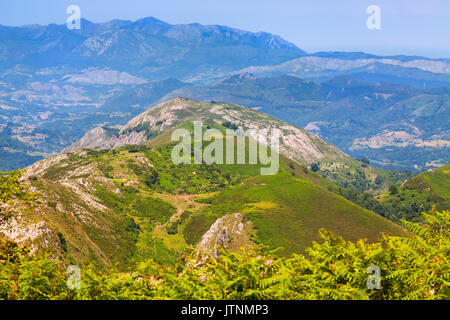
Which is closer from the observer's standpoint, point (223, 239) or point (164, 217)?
point (223, 239)

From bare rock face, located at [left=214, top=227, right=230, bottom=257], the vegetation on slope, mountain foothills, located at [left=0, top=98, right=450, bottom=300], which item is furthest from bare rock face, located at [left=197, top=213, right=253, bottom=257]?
the vegetation on slope

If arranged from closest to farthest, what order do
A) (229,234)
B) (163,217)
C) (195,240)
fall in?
(229,234)
(195,240)
(163,217)

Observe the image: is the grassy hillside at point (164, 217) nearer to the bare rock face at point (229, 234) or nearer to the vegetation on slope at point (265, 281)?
the bare rock face at point (229, 234)

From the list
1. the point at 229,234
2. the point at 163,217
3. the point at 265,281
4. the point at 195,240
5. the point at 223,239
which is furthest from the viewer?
the point at 163,217

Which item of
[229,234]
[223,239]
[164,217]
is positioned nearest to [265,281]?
[223,239]

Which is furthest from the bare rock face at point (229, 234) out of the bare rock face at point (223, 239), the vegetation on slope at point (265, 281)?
the vegetation on slope at point (265, 281)

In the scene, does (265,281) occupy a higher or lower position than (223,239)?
higher

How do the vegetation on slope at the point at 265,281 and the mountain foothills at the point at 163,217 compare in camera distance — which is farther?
the mountain foothills at the point at 163,217

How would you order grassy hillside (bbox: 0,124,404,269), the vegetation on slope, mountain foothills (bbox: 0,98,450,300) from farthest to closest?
1. grassy hillside (bbox: 0,124,404,269)
2. mountain foothills (bbox: 0,98,450,300)
3. the vegetation on slope

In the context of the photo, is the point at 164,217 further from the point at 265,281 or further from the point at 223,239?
the point at 265,281

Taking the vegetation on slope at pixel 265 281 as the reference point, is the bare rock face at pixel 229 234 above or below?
below

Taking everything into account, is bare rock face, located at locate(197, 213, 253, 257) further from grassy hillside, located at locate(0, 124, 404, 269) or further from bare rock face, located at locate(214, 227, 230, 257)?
grassy hillside, located at locate(0, 124, 404, 269)
